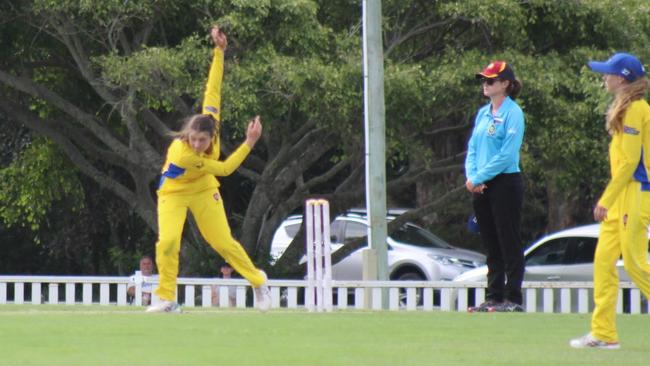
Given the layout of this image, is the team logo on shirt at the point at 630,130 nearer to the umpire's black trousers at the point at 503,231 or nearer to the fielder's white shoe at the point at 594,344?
the fielder's white shoe at the point at 594,344

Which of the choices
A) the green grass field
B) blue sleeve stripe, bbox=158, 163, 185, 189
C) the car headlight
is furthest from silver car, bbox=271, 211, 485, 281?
the green grass field

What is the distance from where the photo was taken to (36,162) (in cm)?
2673

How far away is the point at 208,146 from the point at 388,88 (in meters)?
7.85

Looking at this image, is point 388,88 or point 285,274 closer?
point 388,88

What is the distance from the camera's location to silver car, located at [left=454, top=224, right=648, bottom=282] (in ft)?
77.9

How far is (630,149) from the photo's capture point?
32.5ft

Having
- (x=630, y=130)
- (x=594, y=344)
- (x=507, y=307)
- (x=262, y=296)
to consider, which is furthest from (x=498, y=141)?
(x=594, y=344)

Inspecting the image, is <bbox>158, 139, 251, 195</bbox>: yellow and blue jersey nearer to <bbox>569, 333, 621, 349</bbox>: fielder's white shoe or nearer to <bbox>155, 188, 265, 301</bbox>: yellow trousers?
<bbox>155, 188, 265, 301</bbox>: yellow trousers

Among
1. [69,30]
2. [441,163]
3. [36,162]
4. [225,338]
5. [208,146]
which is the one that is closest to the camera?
[225,338]

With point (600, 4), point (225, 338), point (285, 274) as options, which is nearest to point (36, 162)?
point (285, 274)

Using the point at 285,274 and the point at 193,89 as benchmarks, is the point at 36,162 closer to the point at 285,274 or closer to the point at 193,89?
the point at 285,274

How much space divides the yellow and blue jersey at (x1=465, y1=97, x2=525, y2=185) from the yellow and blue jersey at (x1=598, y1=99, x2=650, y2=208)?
9.47 ft

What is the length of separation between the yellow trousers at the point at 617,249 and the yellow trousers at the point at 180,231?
158 inches

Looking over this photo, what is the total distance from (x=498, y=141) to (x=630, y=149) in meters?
3.11
